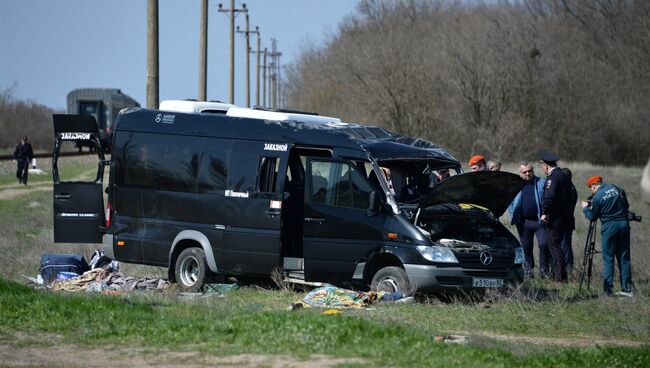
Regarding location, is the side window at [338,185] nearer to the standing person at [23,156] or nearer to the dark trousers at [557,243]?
the dark trousers at [557,243]

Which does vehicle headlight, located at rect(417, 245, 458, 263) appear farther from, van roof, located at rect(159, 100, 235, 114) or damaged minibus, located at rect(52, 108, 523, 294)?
van roof, located at rect(159, 100, 235, 114)

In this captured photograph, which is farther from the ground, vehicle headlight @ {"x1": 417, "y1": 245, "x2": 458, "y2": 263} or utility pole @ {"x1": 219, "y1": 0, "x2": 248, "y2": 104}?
utility pole @ {"x1": 219, "y1": 0, "x2": 248, "y2": 104}

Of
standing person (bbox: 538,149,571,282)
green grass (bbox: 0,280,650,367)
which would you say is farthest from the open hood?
green grass (bbox: 0,280,650,367)

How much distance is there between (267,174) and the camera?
1503 centimetres

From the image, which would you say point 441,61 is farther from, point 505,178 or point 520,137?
point 505,178

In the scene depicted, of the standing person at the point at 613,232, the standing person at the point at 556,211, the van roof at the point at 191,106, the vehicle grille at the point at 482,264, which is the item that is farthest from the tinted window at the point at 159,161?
the standing person at the point at 613,232

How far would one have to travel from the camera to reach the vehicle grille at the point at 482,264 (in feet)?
45.8

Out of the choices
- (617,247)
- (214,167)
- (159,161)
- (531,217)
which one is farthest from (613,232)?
(159,161)

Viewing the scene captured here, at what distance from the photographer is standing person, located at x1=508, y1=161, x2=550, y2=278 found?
17234mm

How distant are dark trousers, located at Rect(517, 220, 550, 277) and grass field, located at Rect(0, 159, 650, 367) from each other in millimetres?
836

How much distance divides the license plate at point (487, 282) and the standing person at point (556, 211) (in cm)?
289

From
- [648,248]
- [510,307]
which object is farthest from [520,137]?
[510,307]

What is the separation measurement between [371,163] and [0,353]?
6.27 m

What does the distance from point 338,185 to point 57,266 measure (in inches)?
193
